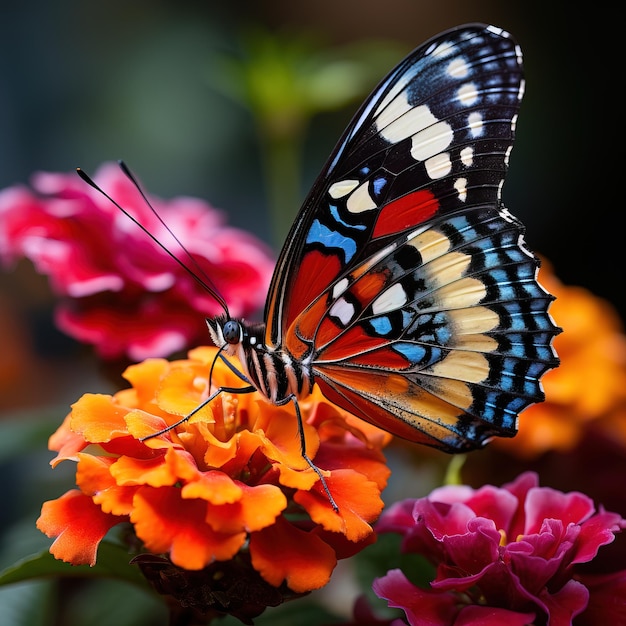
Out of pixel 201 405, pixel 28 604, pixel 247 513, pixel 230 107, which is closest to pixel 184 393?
pixel 201 405

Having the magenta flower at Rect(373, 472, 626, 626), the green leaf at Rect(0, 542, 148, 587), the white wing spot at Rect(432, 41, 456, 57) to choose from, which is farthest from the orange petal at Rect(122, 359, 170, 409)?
the white wing spot at Rect(432, 41, 456, 57)

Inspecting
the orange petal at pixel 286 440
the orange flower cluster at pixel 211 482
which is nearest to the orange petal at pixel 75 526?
the orange flower cluster at pixel 211 482

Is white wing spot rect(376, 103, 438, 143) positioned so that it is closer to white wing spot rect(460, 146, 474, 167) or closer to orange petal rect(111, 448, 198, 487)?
white wing spot rect(460, 146, 474, 167)

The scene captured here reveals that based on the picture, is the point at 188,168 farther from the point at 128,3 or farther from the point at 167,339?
the point at 167,339

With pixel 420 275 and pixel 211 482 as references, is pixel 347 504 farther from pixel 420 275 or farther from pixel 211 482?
pixel 420 275

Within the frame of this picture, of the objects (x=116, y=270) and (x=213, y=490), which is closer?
(x=213, y=490)

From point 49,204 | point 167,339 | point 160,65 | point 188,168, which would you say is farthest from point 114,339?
point 160,65

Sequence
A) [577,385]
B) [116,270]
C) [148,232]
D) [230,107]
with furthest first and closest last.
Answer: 1. [230,107]
2. [577,385]
3. [116,270]
4. [148,232]
